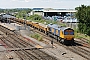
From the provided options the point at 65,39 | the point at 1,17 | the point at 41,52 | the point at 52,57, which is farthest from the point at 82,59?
the point at 1,17

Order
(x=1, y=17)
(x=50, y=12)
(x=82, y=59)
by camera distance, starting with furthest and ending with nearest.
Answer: (x=50, y=12) → (x=1, y=17) → (x=82, y=59)

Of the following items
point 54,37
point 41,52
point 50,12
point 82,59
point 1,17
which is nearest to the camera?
point 82,59

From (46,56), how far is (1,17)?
67.4 meters

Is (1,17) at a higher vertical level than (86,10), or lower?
lower

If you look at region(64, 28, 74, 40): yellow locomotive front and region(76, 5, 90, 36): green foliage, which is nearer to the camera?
region(64, 28, 74, 40): yellow locomotive front

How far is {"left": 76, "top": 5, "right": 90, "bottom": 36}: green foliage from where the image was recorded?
2113 inches

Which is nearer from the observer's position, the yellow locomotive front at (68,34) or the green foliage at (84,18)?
the yellow locomotive front at (68,34)

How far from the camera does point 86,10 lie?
53844mm

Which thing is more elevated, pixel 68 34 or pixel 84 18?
pixel 84 18

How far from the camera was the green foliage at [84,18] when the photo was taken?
53666 mm

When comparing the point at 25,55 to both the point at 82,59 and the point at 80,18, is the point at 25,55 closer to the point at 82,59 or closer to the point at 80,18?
the point at 82,59

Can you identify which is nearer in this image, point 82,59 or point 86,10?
point 82,59

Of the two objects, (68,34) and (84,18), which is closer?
(68,34)

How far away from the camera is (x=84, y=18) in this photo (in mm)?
54438
